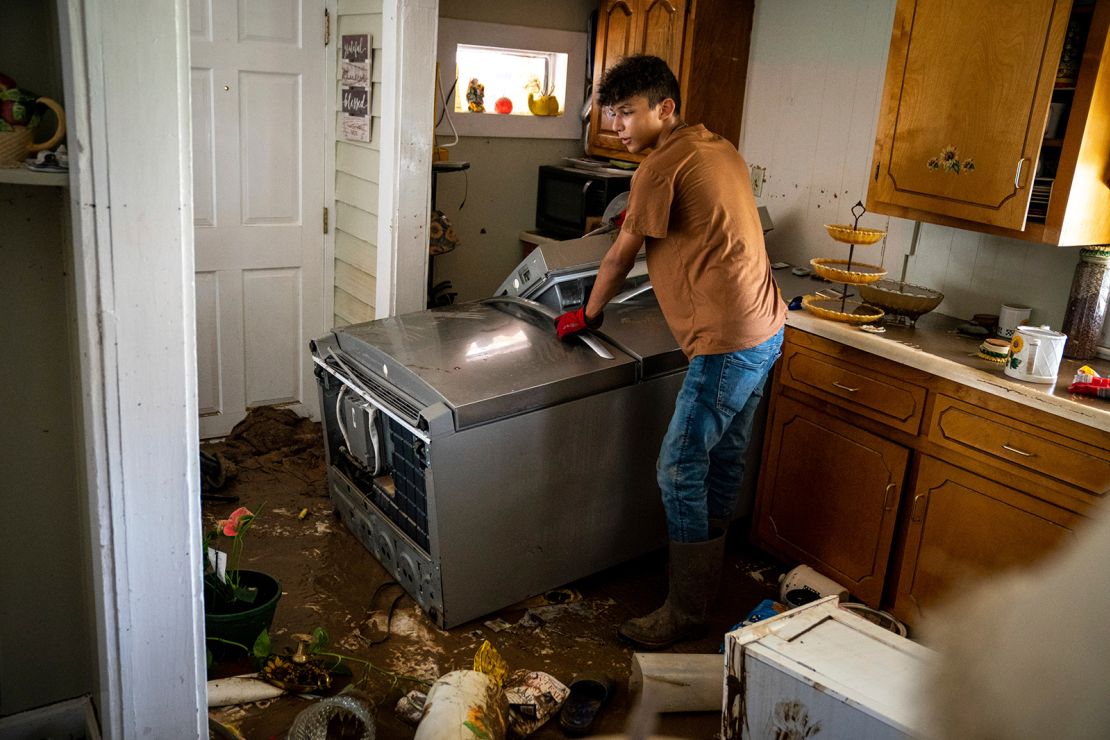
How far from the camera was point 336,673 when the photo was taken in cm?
250

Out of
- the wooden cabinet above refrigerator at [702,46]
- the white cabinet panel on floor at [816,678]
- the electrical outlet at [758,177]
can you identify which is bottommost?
the white cabinet panel on floor at [816,678]

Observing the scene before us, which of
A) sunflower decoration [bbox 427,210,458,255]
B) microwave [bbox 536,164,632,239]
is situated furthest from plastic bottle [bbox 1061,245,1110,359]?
sunflower decoration [bbox 427,210,458,255]

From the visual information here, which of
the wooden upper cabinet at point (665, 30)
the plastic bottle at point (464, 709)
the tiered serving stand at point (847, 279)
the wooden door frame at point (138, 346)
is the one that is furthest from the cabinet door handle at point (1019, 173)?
the wooden door frame at point (138, 346)

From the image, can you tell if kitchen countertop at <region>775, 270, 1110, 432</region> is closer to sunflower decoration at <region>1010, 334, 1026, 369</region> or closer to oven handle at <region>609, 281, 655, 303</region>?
sunflower decoration at <region>1010, 334, 1026, 369</region>

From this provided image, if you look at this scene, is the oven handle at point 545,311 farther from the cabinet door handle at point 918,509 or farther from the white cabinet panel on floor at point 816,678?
the white cabinet panel on floor at point 816,678

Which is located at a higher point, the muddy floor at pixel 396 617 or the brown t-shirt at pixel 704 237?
the brown t-shirt at pixel 704 237

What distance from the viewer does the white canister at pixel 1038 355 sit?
245cm

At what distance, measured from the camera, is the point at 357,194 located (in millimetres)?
3770

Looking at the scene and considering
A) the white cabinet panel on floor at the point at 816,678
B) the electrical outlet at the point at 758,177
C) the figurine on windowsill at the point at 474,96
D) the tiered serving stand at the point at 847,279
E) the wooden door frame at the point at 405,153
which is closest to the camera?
the white cabinet panel on floor at the point at 816,678

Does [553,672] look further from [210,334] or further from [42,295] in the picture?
[210,334]

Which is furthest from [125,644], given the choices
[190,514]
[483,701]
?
[483,701]

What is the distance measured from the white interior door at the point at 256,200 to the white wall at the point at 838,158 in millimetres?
1893

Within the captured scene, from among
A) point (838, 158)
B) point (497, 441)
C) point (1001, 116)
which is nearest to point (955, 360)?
point (1001, 116)

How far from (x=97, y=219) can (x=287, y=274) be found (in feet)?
8.62
